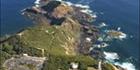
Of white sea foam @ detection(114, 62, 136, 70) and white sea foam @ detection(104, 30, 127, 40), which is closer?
white sea foam @ detection(114, 62, 136, 70)

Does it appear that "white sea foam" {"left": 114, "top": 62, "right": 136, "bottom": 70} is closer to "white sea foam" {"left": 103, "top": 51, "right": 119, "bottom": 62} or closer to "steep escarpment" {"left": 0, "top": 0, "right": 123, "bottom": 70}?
"white sea foam" {"left": 103, "top": 51, "right": 119, "bottom": 62}

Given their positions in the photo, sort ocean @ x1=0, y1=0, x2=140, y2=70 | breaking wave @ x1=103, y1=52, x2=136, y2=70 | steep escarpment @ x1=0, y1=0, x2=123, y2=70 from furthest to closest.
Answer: ocean @ x1=0, y1=0, x2=140, y2=70 < breaking wave @ x1=103, y1=52, x2=136, y2=70 < steep escarpment @ x1=0, y1=0, x2=123, y2=70

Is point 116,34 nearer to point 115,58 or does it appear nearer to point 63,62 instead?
point 115,58

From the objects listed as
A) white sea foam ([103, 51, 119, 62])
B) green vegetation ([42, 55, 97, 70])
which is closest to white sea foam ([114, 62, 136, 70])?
white sea foam ([103, 51, 119, 62])

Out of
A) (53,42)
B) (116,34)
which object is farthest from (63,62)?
(116,34)

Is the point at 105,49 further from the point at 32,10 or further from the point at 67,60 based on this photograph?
the point at 32,10

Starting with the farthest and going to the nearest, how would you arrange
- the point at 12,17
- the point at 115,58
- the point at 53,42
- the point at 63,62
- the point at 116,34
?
the point at 12,17
the point at 116,34
the point at 115,58
the point at 53,42
the point at 63,62

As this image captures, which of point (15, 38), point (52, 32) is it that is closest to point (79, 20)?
point (52, 32)

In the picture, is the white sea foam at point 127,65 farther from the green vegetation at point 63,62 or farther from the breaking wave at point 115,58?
the green vegetation at point 63,62
